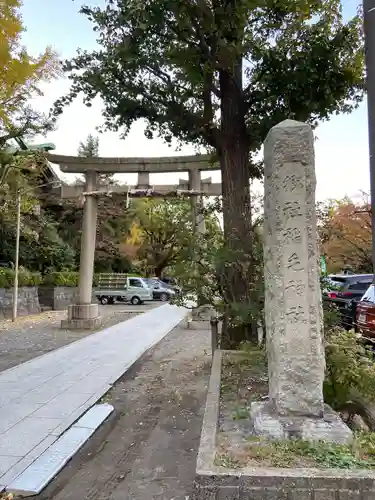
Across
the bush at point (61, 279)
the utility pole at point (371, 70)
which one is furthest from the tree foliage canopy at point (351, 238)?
the utility pole at point (371, 70)

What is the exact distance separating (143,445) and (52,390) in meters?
2.51

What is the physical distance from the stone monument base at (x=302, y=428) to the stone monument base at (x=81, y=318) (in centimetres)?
1154

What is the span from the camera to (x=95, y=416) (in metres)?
5.43

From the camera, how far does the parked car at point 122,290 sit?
28422 millimetres

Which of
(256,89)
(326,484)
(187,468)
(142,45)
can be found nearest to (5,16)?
(142,45)

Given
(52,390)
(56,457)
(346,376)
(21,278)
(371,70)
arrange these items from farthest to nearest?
(21,278) → (52,390) → (346,376) → (56,457) → (371,70)

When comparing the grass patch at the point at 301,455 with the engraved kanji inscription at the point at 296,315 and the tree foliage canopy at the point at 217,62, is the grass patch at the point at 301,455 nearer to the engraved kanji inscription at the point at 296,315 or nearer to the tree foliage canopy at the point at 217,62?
the engraved kanji inscription at the point at 296,315

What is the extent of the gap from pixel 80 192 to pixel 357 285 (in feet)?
31.5

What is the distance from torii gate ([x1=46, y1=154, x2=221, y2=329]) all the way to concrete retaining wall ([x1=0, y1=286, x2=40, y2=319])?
14.5ft

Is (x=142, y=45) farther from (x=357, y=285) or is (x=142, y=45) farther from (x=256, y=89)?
(x=357, y=285)

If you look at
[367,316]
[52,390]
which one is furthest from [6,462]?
[367,316]

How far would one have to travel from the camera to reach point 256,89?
750 cm

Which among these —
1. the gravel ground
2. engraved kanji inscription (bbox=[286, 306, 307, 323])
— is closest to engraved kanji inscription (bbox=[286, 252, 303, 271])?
engraved kanji inscription (bbox=[286, 306, 307, 323])

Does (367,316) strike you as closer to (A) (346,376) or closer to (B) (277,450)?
(A) (346,376)
